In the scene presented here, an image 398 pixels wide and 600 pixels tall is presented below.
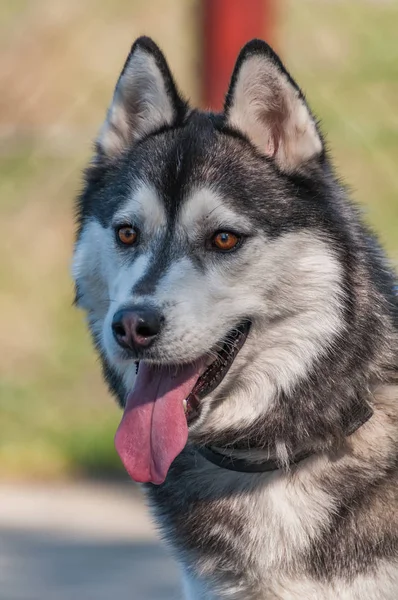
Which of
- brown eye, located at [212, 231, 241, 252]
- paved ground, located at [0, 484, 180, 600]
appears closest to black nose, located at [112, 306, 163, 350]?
brown eye, located at [212, 231, 241, 252]

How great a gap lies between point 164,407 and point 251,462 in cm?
39

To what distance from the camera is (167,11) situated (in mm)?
9430

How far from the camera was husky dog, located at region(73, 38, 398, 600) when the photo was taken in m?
3.36

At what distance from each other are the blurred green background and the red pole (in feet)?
5.96

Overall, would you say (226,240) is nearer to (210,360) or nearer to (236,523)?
(210,360)

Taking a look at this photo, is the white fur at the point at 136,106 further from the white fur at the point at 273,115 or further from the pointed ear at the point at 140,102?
the white fur at the point at 273,115

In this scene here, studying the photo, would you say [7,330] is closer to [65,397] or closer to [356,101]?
[65,397]

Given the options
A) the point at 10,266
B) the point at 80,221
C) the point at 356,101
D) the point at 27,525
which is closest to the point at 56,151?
the point at 10,266

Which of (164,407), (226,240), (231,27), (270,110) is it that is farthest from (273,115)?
(231,27)

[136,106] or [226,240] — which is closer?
[226,240]

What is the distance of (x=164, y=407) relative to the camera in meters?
3.37

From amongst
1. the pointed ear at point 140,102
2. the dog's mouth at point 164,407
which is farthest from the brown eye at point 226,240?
the pointed ear at point 140,102

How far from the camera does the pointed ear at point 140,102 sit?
3.73m

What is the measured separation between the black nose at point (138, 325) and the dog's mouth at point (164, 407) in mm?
198
